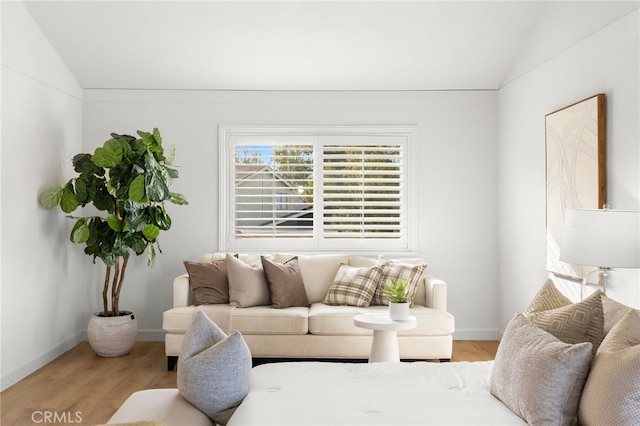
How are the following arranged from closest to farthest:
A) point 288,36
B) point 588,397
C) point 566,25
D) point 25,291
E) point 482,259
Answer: point 588,397 < point 566,25 < point 25,291 < point 288,36 < point 482,259

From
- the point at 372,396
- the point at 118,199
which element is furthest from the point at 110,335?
the point at 372,396

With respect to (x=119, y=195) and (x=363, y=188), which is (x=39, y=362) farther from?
(x=363, y=188)

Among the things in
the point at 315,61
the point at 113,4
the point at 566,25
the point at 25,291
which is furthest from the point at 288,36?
the point at 25,291

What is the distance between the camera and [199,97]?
19.4 feet

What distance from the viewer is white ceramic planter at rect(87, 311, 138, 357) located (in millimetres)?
5141

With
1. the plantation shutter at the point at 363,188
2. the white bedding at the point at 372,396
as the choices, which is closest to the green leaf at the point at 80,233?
the plantation shutter at the point at 363,188

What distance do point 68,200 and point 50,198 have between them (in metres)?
0.14

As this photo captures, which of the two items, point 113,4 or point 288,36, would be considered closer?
point 113,4

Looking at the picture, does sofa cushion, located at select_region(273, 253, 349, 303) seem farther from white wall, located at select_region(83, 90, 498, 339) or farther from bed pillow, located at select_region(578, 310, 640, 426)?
bed pillow, located at select_region(578, 310, 640, 426)

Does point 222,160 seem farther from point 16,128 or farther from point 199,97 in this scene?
point 16,128

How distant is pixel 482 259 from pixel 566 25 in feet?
7.96

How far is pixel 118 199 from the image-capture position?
497cm

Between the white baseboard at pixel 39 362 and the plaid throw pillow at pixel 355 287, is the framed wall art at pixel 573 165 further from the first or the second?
the white baseboard at pixel 39 362

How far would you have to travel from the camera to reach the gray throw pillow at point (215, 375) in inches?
94.1
